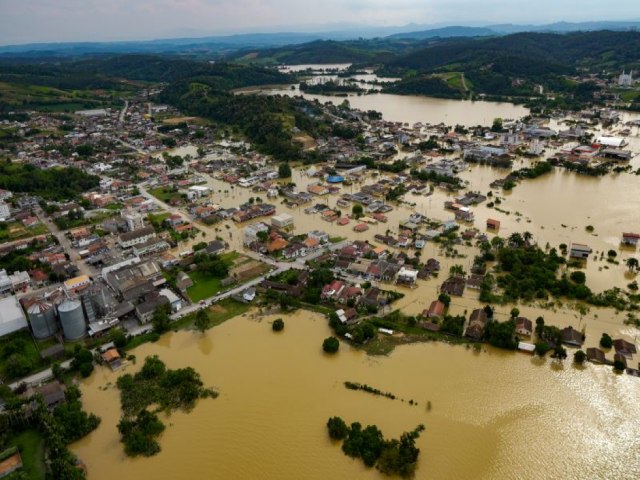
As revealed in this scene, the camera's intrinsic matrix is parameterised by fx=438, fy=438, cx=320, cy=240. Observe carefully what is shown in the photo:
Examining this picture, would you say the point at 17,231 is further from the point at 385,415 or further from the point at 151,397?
the point at 385,415

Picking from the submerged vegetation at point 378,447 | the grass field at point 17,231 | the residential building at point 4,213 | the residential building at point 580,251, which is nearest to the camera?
the submerged vegetation at point 378,447

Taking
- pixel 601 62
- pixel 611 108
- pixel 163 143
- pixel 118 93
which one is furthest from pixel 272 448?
pixel 601 62

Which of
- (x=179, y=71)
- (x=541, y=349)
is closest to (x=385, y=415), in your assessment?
(x=541, y=349)

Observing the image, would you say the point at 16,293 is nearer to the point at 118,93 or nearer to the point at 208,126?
the point at 208,126

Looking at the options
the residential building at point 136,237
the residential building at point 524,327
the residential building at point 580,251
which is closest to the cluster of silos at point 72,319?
the residential building at point 136,237

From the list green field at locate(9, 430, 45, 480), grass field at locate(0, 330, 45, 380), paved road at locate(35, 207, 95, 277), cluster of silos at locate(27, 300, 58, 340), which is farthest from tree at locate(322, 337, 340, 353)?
paved road at locate(35, 207, 95, 277)

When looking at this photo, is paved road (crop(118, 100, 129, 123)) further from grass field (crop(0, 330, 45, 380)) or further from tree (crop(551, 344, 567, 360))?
tree (crop(551, 344, 567, 360))

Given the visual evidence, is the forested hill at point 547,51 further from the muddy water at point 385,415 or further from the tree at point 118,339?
the tree at point 118,339
